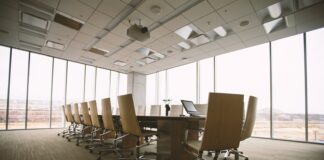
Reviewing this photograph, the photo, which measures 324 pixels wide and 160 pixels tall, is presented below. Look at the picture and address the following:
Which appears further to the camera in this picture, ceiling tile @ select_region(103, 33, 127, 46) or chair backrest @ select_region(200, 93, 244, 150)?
ceiling tile @ select_region(103, 33, 127, 46)

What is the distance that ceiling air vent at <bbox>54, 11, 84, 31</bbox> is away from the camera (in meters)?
4.63

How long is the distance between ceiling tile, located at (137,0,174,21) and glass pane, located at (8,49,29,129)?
21.3 feet

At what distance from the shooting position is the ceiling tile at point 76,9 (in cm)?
406

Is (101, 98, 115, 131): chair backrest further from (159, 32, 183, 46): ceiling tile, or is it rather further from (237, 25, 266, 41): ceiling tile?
(237, 25, 266, 41): ceiling tile

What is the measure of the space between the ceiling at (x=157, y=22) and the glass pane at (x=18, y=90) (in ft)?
2.13

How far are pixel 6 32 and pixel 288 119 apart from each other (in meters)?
9.67

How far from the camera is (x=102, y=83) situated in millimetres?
9852

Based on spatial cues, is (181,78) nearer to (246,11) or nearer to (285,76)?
(285,76)

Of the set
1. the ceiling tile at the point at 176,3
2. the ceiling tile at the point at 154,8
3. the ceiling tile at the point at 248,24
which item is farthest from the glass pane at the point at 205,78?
the ceiling tile at the point at 176,3

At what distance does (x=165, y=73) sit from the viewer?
9961 mm

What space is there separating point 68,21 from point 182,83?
5.74 m

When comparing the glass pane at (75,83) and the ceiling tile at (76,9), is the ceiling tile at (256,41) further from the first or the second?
the glass pane at (75,83)

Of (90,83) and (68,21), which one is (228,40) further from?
(90,83)

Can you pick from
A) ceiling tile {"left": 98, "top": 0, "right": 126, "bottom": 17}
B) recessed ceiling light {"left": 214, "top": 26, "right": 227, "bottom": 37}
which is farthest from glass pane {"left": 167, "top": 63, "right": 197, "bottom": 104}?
ceiling tile {"left": 98, "top": 0, "right": 126, "bottom": 17}
